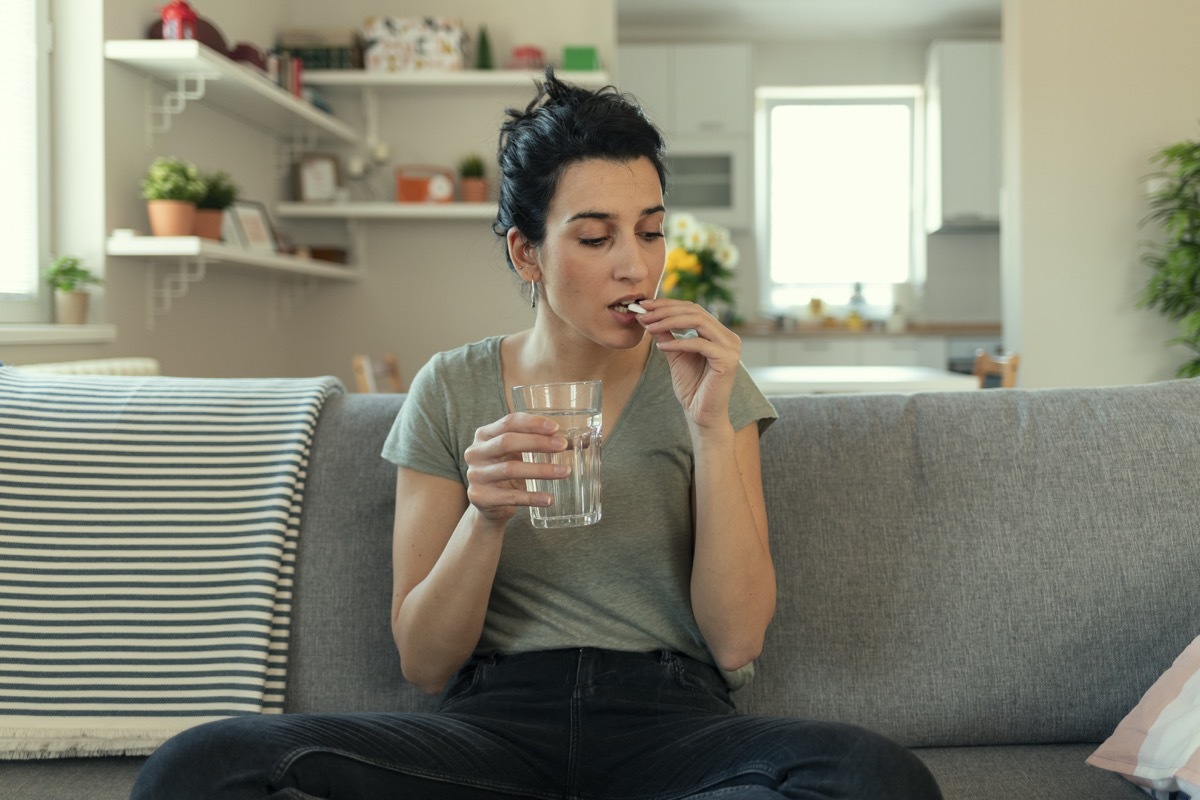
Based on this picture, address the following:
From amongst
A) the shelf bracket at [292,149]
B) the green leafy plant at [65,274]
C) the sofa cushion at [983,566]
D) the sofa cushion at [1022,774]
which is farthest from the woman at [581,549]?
the shelf bracket at [292,149]

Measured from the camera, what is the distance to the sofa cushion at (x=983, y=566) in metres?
1.50

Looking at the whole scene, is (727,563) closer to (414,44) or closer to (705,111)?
(414,44)

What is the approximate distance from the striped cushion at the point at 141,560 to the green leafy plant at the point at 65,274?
1.45 metres

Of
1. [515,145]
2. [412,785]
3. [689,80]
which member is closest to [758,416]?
[515,145]

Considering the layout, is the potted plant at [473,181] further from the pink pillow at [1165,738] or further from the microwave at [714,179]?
the pink pillow at [1165,738]

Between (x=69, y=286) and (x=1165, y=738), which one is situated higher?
(x=69, y=286)

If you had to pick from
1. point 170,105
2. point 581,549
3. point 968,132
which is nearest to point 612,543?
point 581,549

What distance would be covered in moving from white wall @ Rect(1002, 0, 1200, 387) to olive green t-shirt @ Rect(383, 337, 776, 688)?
387cm

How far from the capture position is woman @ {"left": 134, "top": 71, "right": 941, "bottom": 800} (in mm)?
1174

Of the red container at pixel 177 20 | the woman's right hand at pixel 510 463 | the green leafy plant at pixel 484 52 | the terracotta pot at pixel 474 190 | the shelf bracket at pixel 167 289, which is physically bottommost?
the woman's right hand at pixel 510 463

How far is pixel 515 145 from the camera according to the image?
1.47 meters

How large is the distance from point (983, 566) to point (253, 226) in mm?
3181

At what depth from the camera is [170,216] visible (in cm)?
323

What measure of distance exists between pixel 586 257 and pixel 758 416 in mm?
301
